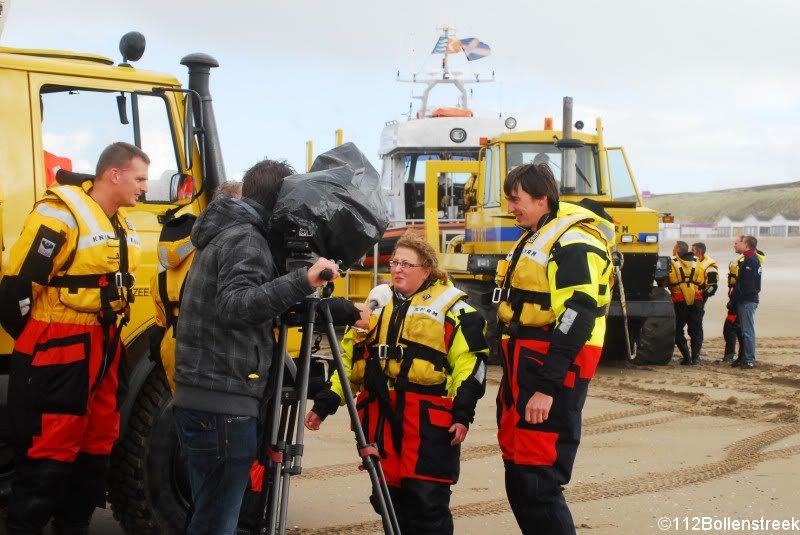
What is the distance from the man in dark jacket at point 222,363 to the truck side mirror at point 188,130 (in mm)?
1701

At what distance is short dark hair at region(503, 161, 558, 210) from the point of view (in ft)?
15.2

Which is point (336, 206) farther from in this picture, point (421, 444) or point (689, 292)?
point (689, 292)

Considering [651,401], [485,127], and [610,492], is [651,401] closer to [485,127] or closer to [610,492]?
[610,492]

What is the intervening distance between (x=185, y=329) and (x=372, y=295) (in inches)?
51.4

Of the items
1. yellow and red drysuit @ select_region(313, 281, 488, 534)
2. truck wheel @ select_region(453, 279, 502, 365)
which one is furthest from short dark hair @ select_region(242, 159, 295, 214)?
truck wheel @ select_region(453, 279, 502, 365)

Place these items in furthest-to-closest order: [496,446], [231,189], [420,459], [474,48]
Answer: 1. [474,48]
2. [496,446]
3. [420,459]
4. [231,189]

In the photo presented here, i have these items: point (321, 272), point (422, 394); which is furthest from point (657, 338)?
point (321, 272)

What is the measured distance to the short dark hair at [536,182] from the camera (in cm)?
462

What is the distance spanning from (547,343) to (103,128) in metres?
2.50

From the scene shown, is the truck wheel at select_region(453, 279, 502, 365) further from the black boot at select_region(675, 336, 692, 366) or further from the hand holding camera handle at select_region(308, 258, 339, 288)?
the hand holding camera handle at select_region(308, 258, 339, 288)

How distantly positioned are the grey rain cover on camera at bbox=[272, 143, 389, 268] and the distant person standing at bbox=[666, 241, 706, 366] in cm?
1047

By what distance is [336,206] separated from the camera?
393 cm

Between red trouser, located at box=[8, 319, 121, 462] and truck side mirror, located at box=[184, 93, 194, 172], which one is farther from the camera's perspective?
truck side mirror, located at box=[184, 93, 194, 172]

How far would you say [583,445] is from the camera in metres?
8.04
